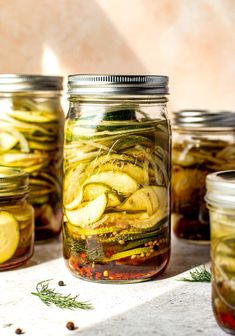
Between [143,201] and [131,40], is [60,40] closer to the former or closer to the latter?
[131,40]

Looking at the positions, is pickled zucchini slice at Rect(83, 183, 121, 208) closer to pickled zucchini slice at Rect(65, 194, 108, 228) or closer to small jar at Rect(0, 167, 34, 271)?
pickled zucchini slice at Rect(65, 194, 108, 228)

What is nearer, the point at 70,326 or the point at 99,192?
the point at 70,326

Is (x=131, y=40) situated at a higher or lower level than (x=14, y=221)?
higher

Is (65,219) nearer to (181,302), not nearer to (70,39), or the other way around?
(181,302)

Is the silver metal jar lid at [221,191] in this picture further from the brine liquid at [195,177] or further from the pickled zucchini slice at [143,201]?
the brine liquid at [195,177]

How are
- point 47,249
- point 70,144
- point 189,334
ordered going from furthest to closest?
1. point 47,249
2. point 70,144
3. point 189,334

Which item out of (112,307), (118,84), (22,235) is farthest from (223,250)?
(22,235)

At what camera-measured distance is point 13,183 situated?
1.16 meters

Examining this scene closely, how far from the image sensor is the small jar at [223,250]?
2.86ft

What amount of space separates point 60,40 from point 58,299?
2.55 ft

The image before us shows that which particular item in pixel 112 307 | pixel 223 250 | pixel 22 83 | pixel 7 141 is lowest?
pixel 112 307

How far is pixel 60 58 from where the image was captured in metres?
1.61

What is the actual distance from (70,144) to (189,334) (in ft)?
1.25

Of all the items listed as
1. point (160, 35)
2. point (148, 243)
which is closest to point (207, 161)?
point (148, 243)
